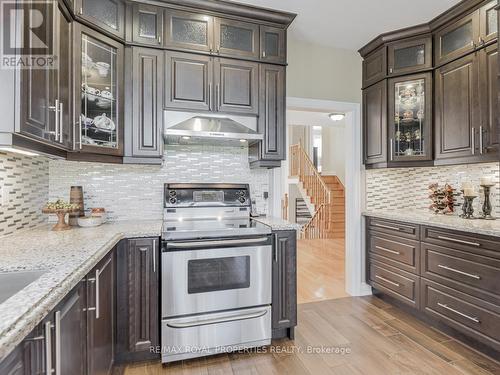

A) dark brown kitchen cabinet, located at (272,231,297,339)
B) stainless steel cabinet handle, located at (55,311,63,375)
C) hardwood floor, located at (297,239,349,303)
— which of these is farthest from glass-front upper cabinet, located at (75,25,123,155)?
hardwood floor, located at (297,239,349,303)

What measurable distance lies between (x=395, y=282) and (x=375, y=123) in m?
1.64

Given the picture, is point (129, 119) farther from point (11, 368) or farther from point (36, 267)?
point (11, 368)

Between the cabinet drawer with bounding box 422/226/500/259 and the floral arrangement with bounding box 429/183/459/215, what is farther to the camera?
the floral arrangement with bounding box 429/183/459/215

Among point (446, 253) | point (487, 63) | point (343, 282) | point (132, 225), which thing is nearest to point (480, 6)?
point (487, 63)

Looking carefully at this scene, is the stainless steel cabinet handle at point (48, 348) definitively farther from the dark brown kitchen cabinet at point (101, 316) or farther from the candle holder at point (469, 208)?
the candle holder at point (469, 208)

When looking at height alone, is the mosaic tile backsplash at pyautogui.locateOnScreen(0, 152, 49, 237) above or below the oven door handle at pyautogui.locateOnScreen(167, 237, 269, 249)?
above

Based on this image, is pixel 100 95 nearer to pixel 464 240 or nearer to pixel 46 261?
pixel 46 261

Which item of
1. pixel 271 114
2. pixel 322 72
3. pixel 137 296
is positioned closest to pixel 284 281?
pixel 137 296

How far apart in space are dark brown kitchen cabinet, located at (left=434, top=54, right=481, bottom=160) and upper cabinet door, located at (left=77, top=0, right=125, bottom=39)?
280cm

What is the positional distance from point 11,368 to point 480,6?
349 cm

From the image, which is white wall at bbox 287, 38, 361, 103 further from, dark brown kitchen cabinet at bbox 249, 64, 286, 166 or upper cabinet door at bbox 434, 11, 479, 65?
upper cabinet door at bbox 434, 11, 479, 65

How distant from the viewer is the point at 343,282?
145 inches

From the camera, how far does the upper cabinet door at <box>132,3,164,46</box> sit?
228 cm

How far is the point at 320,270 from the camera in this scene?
13.8 ft
